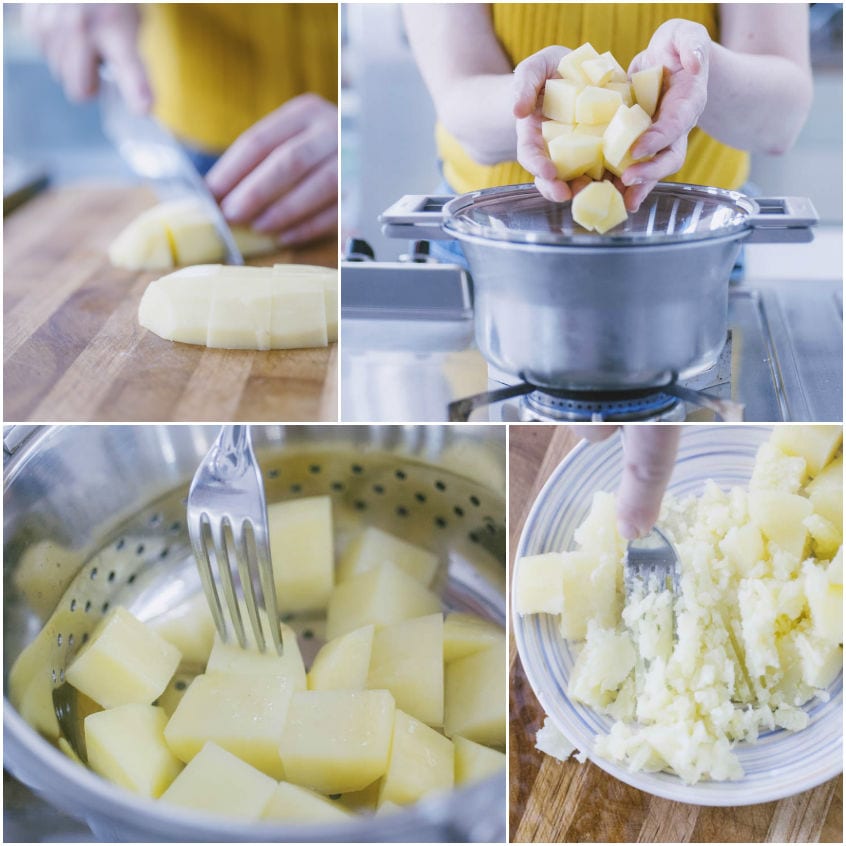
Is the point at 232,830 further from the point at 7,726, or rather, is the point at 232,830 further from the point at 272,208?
the point at 272,208

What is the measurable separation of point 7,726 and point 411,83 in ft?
1.94

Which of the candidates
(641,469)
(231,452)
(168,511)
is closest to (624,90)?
(641,469)

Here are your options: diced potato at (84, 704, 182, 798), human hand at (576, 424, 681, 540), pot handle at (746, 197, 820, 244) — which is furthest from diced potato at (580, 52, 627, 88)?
diced potato at (84, 704, 182, 798)

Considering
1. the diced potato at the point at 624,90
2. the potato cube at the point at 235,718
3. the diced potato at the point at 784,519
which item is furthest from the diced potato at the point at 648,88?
the potato cube at the point at 235,718

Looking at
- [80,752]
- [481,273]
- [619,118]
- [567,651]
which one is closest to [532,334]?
[481,273]

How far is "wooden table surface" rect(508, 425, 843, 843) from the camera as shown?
73cm

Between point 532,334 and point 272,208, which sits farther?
point 272,208

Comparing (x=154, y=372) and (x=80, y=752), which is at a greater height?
(x=154, y=372)

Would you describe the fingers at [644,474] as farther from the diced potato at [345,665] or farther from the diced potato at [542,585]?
the diced potato at [345,665]

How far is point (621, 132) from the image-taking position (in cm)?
63

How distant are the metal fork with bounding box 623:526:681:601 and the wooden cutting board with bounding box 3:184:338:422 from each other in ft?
0.90

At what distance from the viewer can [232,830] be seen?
561mm

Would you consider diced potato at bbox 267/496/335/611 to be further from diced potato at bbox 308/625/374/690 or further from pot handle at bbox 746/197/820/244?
pot handle at bbox 746/197/820/244

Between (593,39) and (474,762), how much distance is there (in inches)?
23.6
